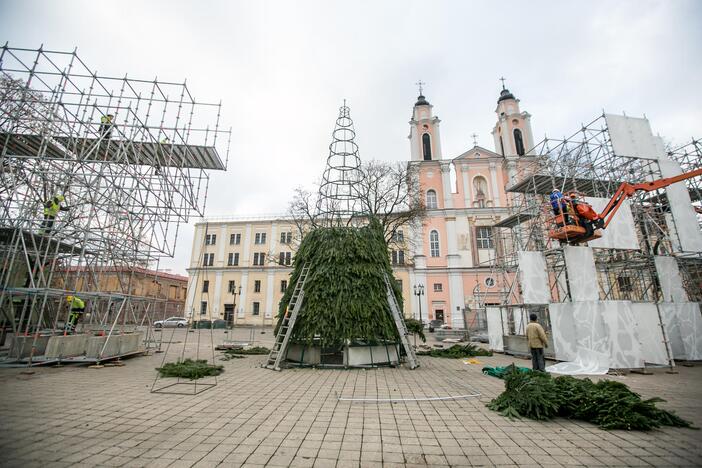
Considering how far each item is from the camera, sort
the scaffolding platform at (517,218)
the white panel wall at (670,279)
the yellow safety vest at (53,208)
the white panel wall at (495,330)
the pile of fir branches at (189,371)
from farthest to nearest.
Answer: the scaffolding platform at (517,218), the white panel wall at (495,330), the white panel wall at (670,279), the yellow safety vest at (53,208), the pile of fir branches at (189,371)

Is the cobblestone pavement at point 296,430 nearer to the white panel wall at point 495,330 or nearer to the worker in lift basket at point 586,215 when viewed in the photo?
the worker in lift basket at point 586,215

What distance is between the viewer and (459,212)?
34.6 m

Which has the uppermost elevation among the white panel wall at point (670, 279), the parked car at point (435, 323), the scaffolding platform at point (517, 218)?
the scaffolding platform at point (517, 218)

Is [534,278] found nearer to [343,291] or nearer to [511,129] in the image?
[343,291]

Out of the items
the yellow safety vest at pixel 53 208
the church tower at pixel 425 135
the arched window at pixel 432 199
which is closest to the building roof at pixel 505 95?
the church tower at pixel 425 135

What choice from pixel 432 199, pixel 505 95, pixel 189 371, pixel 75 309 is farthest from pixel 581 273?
pixel 505 95

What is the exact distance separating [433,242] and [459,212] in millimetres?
4552

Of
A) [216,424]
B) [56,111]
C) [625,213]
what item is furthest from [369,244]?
[56,111]

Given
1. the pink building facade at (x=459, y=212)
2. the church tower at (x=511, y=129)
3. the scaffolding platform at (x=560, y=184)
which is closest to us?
the scaffolding platform at (x=560, y=184)

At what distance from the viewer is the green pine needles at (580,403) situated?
15.4 ft

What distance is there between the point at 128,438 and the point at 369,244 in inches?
302

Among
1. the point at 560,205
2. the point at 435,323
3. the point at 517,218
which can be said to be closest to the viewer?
the point at 560,205

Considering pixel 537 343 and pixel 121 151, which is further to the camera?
pixel 121 151

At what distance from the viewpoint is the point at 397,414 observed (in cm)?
529
